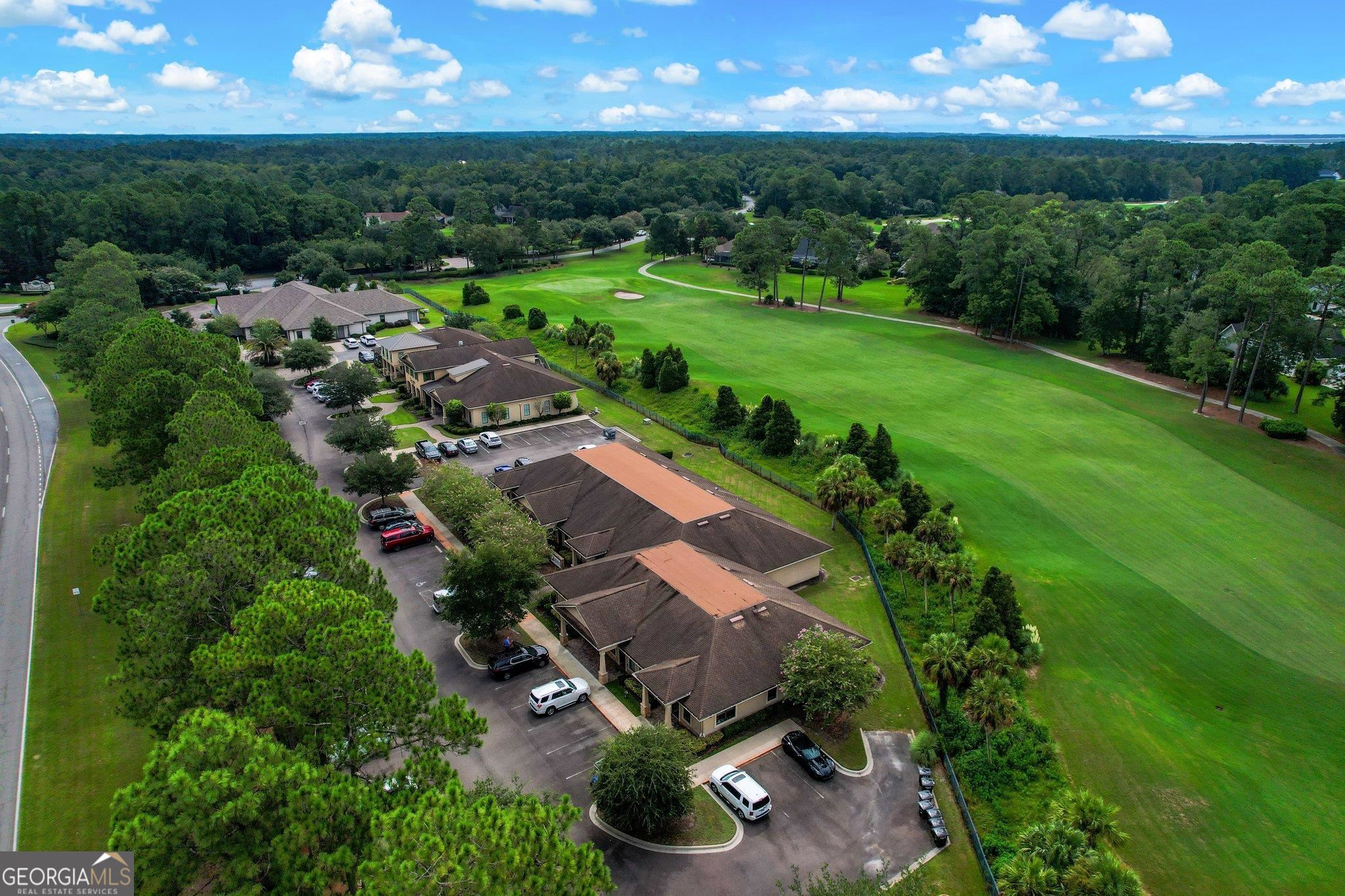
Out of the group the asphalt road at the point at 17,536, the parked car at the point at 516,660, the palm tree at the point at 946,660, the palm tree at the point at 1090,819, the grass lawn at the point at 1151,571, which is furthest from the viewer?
the parked car at the point at 516,660

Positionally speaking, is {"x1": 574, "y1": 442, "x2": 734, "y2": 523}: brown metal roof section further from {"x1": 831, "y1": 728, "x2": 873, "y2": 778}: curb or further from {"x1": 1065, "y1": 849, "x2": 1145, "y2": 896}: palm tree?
{"x1": 1065, "y1": 849, "x2": 1145, "y2": 896}: palm tree

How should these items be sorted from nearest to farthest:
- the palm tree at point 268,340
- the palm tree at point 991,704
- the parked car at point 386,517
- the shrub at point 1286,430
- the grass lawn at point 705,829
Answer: the grass lawn at point 705,829, the palm tree at point 991,704, the parked car at point 386,517, the shrub at point 1286,430, the palm tree at point 268,340

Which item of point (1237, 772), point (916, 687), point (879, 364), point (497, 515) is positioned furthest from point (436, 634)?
point (879, 364)

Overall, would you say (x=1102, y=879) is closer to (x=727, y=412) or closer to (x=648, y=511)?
(x=648, y=511)

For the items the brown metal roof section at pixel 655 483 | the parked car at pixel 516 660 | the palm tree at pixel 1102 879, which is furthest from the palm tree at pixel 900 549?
the palm tree at pixel 1102 879

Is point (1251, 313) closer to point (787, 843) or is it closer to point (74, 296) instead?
point (787, 843)

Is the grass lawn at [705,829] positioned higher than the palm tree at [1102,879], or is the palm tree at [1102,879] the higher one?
the palm tree at [1102,879]

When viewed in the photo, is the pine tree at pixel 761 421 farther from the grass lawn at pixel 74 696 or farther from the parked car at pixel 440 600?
the grass lawn at pixel 74 696
